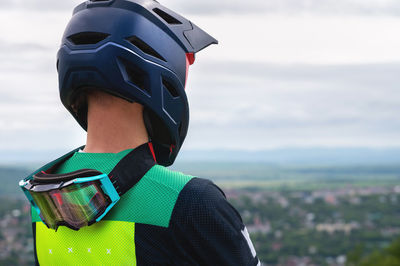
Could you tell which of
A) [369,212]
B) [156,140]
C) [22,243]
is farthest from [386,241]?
[156,140]

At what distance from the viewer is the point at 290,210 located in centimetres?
14062

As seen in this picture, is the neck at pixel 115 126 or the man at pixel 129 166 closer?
the man at pixel 129 166

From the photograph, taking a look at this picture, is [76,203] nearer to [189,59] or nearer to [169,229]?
[169,229]

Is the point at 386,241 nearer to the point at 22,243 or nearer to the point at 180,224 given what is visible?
the point at 22,243

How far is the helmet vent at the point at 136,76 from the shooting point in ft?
9.13

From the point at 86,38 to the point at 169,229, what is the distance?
972 mm


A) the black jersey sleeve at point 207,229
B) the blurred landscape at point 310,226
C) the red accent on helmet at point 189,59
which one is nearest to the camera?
the black jersey sleeve at point 207,229

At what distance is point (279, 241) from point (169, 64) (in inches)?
4147

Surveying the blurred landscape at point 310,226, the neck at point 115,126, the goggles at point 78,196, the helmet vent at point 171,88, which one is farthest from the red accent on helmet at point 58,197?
the blurred landscape at point 310,226

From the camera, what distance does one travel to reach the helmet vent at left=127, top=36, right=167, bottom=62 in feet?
9.21

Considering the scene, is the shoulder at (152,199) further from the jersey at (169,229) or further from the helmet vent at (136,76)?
the helmet vent at (136,76)

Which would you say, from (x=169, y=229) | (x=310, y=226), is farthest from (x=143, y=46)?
(x=310, y=226)

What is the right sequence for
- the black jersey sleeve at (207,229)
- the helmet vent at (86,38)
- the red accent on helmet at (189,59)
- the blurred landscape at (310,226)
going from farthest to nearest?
1. the blurred landscape at (310,226)
2. the red accent on helmet at (189,59)
3. the helmet vent at (86,38)
4. the black jersey sleeve at (207,229)

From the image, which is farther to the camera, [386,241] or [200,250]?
[386,241]
